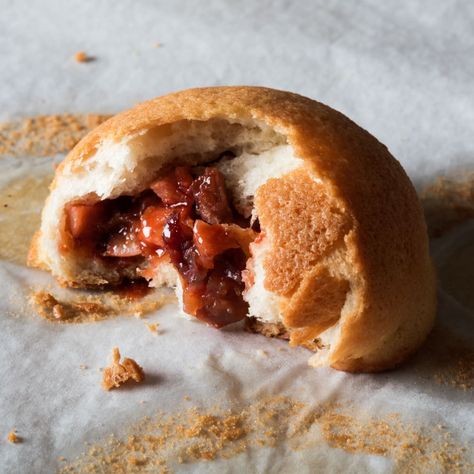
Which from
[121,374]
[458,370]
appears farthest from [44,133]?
[458,370]

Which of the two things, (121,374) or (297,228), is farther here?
(121,374)

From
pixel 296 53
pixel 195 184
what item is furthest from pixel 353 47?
pixel 195 184

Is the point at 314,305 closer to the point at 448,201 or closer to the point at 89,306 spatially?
the point at 89,306

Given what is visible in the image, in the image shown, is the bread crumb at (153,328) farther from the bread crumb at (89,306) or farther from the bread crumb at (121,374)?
the bread crumb at (121,374)

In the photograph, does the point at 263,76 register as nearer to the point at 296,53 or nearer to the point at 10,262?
the point at 296,53

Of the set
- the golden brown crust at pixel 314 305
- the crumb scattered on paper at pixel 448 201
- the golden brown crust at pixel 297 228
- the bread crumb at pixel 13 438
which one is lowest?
the bread crumb at pixel 13 438

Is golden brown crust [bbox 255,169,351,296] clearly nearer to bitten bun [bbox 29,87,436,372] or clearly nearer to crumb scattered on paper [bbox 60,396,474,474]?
bitten bun [bbox 29,87,436,372]

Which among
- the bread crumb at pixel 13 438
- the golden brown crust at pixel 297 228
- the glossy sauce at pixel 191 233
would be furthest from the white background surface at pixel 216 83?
the golden brown crust at pixel 297 228
